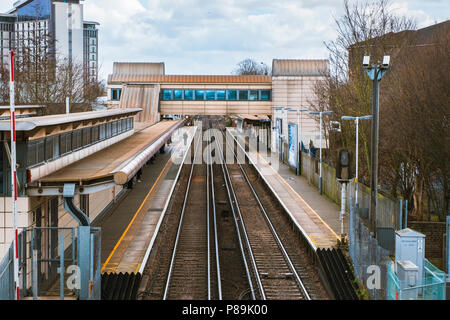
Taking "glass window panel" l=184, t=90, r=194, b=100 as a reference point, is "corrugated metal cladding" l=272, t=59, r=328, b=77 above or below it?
above

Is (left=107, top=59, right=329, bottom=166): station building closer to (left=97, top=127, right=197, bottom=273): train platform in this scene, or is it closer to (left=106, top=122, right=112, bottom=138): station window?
(left=97, top=127, right=197, bottom=273): train platform

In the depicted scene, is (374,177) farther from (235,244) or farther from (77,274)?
(77,274)

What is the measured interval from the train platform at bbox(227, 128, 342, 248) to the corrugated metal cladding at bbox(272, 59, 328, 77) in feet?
43.6

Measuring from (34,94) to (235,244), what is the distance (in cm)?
1990

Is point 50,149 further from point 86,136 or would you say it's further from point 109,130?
point 109,130

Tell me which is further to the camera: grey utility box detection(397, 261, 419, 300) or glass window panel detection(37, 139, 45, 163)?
glass window panel detection(37, 139, 45, 163)

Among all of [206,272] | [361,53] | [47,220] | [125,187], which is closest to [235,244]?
[206,272]

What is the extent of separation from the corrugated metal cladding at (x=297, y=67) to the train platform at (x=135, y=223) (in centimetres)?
1796

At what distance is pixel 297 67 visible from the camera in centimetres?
5125

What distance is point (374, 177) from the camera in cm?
1540

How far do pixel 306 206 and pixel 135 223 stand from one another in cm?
812

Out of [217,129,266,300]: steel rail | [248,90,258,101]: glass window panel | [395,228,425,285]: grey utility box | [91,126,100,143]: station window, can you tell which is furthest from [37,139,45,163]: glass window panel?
[248,90,258,101]: glass window panel

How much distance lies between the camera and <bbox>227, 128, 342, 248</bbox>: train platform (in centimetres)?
1931

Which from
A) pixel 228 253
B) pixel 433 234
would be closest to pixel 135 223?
pixel 228 253
